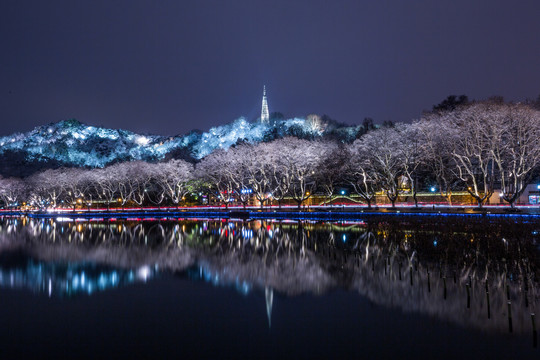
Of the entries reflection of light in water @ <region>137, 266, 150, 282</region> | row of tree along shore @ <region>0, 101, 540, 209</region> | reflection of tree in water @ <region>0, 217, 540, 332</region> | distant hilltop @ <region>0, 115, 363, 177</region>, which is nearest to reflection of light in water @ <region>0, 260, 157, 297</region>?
reflection of light in water @ <region>137, 266, 150, 282</region>

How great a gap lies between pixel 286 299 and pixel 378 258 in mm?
8033

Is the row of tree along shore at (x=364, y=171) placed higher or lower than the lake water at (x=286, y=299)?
higher

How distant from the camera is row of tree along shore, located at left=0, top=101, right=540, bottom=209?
39.1 m

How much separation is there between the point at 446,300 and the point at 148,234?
31.0 m

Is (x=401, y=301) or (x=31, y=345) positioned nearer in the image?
(x=31, y=345)

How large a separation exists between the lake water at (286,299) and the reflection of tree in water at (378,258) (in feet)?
0.28

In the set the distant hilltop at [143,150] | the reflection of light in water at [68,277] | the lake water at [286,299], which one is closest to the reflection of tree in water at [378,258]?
the lake water at [286,299]

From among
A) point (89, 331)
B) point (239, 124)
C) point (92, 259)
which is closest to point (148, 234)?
point (92, 259)

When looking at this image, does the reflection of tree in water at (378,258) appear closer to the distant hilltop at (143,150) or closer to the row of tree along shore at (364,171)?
the row of tree along shore at (364,171)

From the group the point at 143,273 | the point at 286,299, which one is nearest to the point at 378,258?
the point at 286,299

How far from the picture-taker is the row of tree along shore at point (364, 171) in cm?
3909

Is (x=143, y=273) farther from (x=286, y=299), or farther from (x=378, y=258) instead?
(x=378, y=258)

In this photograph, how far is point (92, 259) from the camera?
26.2 metres

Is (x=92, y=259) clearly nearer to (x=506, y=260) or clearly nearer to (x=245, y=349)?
(x=245, y=349)
